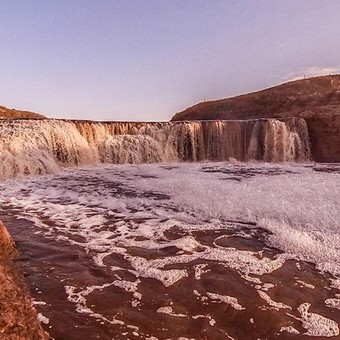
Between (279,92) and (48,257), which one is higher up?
(279,92)

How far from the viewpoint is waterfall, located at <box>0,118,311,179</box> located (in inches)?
458

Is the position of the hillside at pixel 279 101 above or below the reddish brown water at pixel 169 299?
above

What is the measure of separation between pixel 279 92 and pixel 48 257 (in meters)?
33.6

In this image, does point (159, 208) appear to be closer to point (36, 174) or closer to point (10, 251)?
point (10, 251)

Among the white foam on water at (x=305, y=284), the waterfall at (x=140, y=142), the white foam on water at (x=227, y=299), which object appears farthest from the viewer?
the waterfall at (x=140, y=142)

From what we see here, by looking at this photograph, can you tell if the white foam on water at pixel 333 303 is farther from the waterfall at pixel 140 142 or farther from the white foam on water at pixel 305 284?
the waterfall at pixel 140 142

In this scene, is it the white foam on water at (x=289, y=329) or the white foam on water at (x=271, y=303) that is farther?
the white foam on water at (x=271, y=303)

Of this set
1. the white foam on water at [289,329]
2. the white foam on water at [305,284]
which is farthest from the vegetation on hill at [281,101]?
the white foam on water at [289,329]

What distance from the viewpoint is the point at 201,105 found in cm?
3847

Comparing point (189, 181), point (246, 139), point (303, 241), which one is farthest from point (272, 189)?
point (246, 139)

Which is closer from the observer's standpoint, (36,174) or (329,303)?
(329,303)

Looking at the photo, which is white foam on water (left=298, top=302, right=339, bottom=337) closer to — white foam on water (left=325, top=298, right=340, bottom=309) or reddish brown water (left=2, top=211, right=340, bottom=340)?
reddish brown water (left=2, top=211, right=340, bottom=340)

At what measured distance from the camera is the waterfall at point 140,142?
38.1 feet

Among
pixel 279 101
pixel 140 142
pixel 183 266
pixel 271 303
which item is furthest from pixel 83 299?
pixel 279 101
